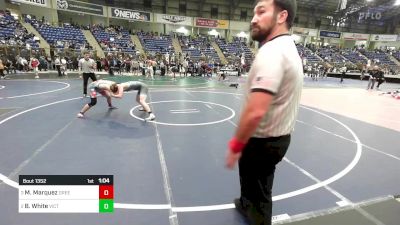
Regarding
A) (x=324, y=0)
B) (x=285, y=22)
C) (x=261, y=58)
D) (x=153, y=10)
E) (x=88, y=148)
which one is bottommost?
(x=88, y=148)

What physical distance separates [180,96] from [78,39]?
68.2ft

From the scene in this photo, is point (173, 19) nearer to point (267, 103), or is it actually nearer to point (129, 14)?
point (129, 14)

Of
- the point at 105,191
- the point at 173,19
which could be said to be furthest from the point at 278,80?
the point at 173,19

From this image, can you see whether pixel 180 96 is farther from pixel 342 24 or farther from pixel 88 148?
pixel 342 24

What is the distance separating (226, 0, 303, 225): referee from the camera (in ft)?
5.18

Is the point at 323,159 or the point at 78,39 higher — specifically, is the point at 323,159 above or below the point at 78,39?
below

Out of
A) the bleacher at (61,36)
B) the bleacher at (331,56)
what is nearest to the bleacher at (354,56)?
the bleacher at (331,56)

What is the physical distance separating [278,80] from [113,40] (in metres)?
30.5

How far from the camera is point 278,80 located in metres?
1.60

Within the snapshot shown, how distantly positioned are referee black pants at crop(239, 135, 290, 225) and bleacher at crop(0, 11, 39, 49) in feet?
80.1

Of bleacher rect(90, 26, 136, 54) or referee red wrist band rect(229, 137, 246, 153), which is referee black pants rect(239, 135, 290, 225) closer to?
referee red wrist band rect(229, 137, 246, 153)

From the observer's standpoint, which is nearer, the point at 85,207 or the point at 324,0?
the point at 85,207

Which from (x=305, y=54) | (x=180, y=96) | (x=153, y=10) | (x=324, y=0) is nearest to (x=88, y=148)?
(x=180, y=96)

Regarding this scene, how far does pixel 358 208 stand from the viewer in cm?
308
